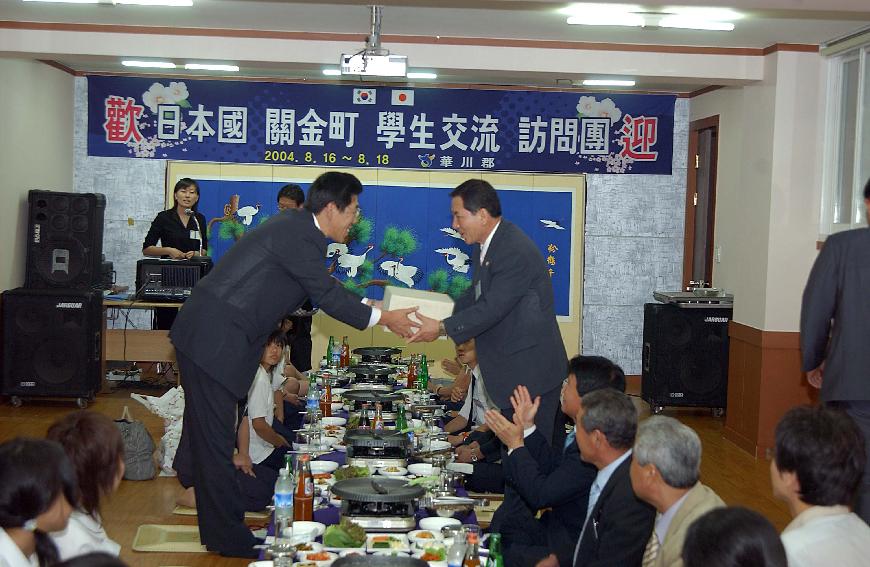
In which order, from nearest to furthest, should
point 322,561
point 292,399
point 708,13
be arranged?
point 322,561
point 708,13
point 292,399

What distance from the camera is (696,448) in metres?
2.67

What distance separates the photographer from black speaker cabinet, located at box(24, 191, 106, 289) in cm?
799

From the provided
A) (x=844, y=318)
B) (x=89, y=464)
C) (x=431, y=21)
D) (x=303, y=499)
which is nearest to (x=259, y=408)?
(x=303, y=499)

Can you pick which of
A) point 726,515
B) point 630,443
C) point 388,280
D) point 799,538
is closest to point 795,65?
point 388,280

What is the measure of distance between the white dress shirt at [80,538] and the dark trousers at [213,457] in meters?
1.25

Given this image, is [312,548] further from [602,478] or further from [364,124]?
[364,124]

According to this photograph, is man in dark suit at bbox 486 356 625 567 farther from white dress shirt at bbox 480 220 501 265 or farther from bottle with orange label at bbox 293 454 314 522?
white dress shirt at bbox 480 220 501 265

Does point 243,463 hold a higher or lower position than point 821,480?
lower

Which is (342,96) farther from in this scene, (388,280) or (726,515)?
(726,515)

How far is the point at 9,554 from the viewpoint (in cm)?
212

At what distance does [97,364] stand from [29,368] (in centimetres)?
49

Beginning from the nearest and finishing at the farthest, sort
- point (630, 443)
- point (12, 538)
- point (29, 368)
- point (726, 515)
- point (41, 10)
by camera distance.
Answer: point (726, 515) < point (12, 538) < point (630, 443) < point (41, 10) < point (29, 368)

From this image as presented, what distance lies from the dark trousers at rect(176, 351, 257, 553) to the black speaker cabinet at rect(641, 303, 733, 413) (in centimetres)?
507

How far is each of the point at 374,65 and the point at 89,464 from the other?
382cm
